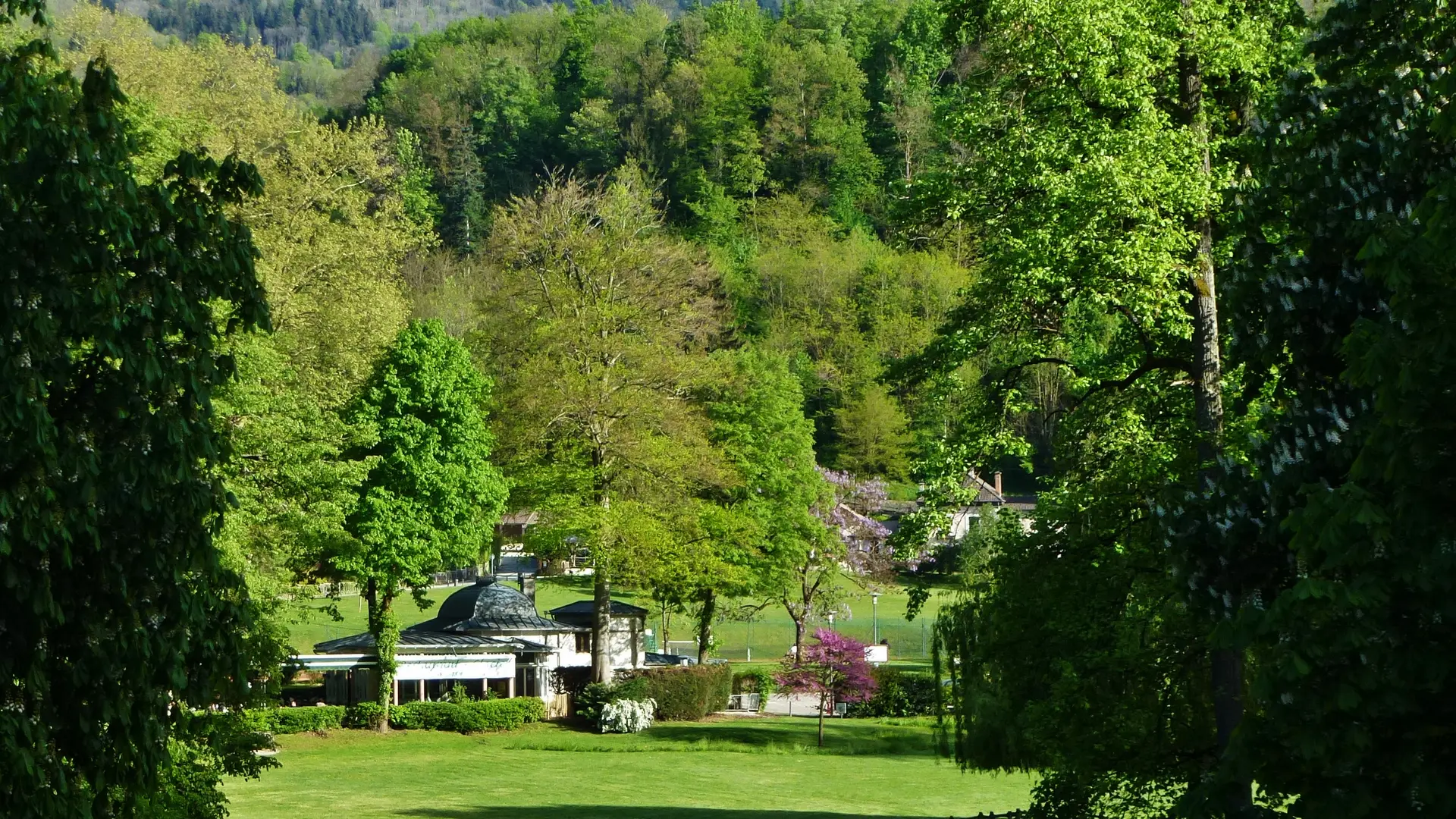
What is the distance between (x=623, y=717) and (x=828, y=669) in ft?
19.9

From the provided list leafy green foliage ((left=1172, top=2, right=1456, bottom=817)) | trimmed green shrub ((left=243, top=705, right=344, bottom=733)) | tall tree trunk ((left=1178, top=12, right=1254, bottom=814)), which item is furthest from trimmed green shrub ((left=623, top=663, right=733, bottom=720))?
leafy green foliage ((left=1172, top=2, right=1456, bottom=817))

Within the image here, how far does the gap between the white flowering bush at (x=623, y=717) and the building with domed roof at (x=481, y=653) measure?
11.4 feet

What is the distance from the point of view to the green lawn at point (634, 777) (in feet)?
99.7

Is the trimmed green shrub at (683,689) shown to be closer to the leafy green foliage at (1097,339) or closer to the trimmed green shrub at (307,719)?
the trimmed green shrub at (307,719)

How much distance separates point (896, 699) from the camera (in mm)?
49812

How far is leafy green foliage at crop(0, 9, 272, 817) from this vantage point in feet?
28.0

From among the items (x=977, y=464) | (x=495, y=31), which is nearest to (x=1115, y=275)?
(x=977, y=464)

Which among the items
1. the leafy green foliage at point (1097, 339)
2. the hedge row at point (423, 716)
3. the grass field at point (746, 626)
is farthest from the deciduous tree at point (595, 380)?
the leafy green foliage at point (1097, 339)

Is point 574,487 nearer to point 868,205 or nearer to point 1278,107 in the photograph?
point 1278,107

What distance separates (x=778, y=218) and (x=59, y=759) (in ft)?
331

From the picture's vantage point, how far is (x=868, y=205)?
381 ft

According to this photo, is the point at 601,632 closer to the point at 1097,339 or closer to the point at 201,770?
the point at 201,770

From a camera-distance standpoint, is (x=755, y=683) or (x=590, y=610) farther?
(x=590, y=610)

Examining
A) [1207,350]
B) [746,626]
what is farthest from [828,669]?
[1207,350]
